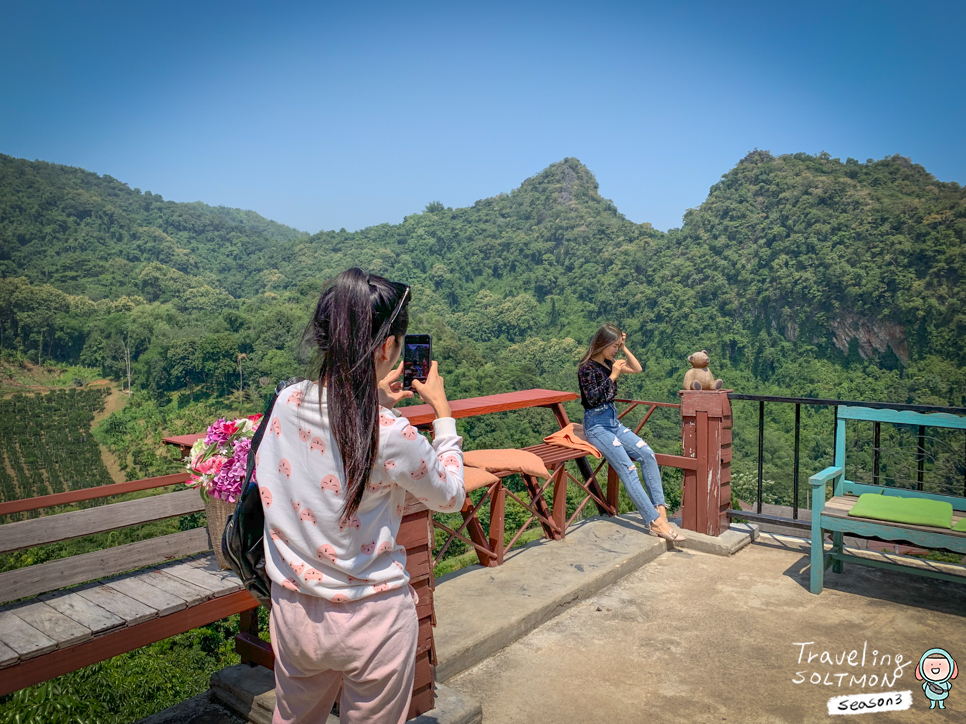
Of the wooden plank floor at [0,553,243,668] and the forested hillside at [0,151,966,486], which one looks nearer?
the wooden plank floor at [0,553,243,668]

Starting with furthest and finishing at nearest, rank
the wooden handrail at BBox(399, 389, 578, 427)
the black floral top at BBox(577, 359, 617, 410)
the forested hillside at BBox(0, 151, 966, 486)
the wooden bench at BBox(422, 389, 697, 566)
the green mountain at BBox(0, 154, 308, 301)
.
Result: 1. the green mountain at BBox(0, 154, 308, 301)
2. the forested hillside at BBox(0, 151, 966, 486)
3. the black floral top at BBox(577, 359, 617, 410)
4. the wooden bench at BBox(422, 389, 697, 566)
5. the wooden handrail at BBox(399, 389, 578, 427)

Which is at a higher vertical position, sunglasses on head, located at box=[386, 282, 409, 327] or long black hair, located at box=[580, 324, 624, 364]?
sunglasses on head, located at box=[386, 282, 409, 327]

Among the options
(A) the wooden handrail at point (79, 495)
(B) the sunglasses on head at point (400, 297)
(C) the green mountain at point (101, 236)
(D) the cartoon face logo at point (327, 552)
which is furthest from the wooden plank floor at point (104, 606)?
(C) the green mountain at point (101, 236)

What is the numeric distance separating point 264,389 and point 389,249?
2456cm

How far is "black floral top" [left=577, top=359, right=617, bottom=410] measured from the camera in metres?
3.65

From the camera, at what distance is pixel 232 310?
47531mm

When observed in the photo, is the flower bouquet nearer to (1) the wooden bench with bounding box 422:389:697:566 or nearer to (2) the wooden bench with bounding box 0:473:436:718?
(2) the wooden bench with bounding box 0:473:436:718

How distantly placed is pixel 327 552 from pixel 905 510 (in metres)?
2.67

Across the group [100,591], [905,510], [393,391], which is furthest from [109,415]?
[393,391]

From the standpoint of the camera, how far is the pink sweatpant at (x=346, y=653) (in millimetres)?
1047

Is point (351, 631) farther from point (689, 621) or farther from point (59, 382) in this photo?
point (59, 382)

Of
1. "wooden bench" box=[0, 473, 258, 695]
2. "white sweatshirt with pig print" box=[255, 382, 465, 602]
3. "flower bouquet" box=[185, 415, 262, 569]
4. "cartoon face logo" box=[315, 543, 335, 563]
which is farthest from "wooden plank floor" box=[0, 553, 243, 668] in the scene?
"cartoon face logo" box=[315, 543, 335, 563]

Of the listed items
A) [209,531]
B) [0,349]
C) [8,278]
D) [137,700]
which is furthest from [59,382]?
[209,531]

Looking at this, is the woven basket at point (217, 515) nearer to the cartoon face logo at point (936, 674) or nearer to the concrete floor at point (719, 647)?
the concrete floor at point (719, 647)
